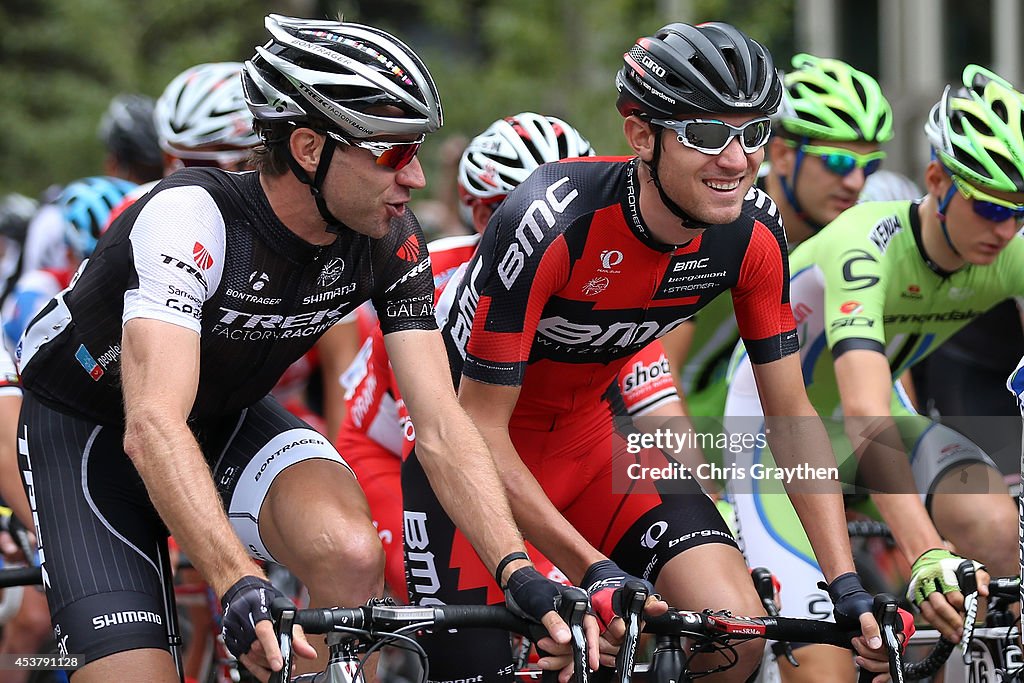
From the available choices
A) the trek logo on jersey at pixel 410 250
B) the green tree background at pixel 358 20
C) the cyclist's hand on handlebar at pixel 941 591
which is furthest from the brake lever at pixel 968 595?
the green tree background at pixel 358 20

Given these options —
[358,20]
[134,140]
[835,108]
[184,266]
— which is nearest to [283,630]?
[184,266]

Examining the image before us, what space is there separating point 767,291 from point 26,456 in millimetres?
2373

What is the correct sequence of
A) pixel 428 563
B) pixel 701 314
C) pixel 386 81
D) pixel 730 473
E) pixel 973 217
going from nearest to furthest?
pixel 386 81 → pixel 428 563 → pixel 973 217 → pixel 730 473 → pixel 701 314

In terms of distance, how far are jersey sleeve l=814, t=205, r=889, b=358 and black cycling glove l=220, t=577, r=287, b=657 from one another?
8.79 ft

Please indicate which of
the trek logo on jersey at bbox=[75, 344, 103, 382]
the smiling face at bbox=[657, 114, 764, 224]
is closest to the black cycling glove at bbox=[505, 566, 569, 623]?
the smiling face at bbox=[657, 114, 764, 224]

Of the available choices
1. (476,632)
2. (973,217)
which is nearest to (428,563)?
(476,632)

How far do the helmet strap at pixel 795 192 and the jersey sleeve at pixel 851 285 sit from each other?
110cm

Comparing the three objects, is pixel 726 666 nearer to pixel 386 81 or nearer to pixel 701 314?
pixel 386 81

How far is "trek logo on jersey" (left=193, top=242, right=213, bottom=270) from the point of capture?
3895 mm

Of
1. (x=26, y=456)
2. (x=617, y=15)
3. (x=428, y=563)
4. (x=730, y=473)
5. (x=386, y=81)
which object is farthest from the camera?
(x=617, y=15)

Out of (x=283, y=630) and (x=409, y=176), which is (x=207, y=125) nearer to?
(x=409, y=176)

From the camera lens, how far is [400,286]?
436 centimetres

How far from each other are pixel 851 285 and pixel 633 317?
1.17 metres

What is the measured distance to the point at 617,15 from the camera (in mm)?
15781
